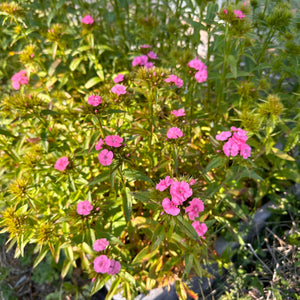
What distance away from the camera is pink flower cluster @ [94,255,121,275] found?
56.5 inches

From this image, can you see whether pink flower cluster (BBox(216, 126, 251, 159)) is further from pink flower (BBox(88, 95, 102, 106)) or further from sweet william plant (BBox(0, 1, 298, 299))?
pink flower (BBox(88, 95, 102, 106))

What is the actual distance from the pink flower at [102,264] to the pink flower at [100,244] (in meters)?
0.05

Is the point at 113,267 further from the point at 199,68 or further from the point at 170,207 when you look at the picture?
the point at 199,68

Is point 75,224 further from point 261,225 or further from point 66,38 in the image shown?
point 66,38

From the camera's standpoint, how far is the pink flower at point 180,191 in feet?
3.89

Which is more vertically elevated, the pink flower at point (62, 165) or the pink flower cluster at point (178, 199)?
the pink flower cluster at point (178, 199)

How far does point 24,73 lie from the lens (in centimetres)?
219

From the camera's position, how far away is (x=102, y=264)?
1.45 meters

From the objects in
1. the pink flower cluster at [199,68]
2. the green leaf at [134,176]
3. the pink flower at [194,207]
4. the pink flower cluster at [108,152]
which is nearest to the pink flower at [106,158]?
the pink flower cluster at [108,152]

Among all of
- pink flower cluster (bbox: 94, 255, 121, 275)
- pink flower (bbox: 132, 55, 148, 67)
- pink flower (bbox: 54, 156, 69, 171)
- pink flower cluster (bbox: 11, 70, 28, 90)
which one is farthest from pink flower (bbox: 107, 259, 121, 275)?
pink flower cluster (bbox: 11, 70, 28, 90)

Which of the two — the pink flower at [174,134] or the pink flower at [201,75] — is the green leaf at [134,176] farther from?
the pink flower at [201,75]

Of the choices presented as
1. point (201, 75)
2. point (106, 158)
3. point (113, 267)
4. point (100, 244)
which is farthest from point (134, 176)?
point (201, 75)

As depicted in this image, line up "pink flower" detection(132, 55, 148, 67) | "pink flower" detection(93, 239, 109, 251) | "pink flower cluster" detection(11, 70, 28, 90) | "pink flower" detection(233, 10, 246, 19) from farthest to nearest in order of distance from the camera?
1. "pink flower cluster" detection(11, 70, 28, 90)
2. "pink flower" detection(132, 55, 148, 67)
3. "pink flower" detection(233, 10, 246, 19)
4. "pink flower" detection(93, 239, 109, 251)

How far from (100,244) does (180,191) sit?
0.63 metres
